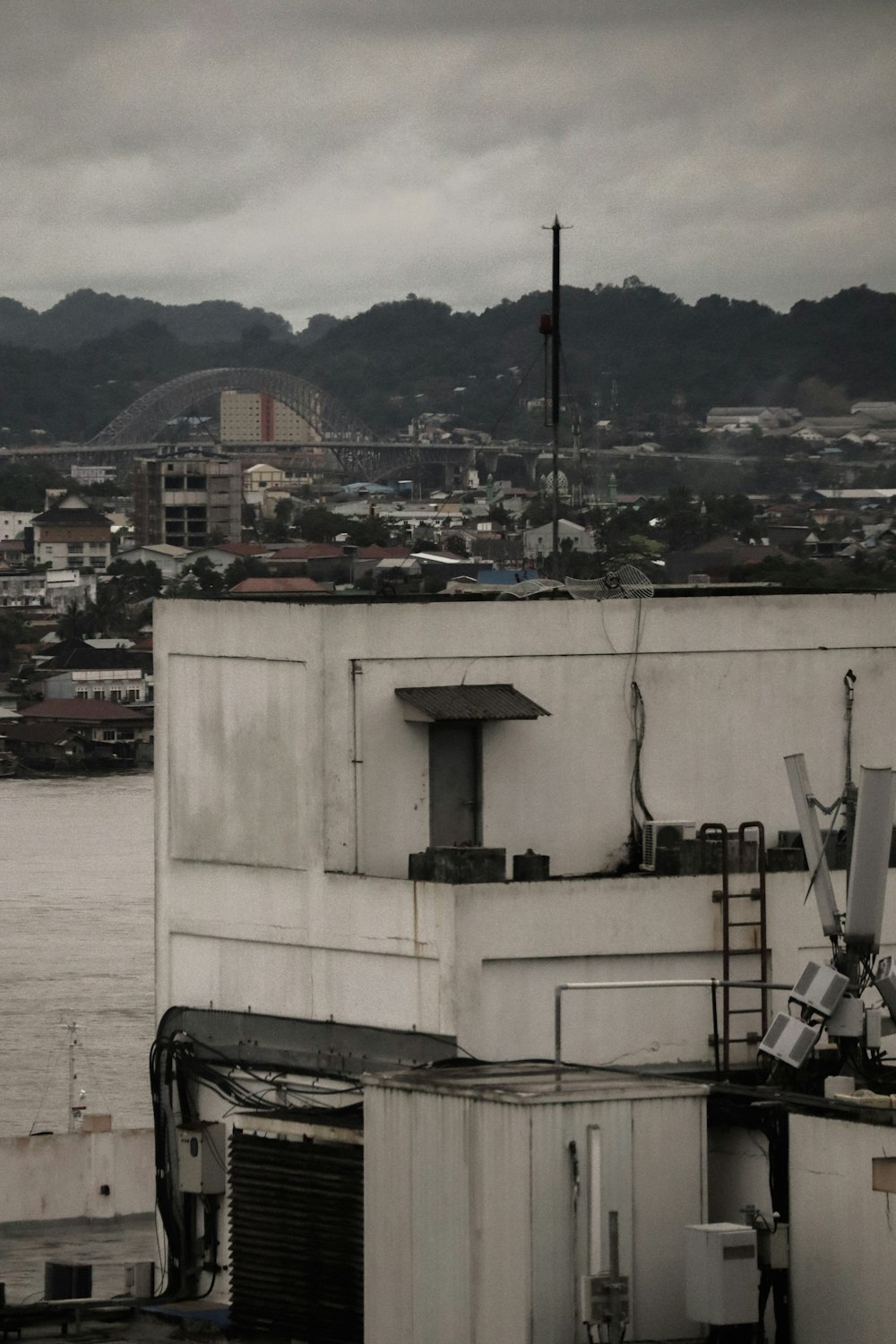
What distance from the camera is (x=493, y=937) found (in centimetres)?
577

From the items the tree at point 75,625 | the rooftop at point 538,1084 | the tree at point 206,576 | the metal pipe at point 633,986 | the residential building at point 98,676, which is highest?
the metal pipe at point 633,986

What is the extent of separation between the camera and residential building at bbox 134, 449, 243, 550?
222ft

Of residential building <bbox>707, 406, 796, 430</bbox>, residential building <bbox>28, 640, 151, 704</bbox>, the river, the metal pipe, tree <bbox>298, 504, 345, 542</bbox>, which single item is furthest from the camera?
tree <bbox>298, 504, 345, 542</bbox>

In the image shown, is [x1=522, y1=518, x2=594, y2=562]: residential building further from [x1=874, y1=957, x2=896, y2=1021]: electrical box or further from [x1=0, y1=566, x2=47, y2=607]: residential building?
[x1=874, y1=957, x2=896, y2=1021]: electrical box

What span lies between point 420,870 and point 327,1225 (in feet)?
2.70

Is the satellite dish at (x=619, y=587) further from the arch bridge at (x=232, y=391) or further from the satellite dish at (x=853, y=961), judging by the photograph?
the arch bridge at (x=232, y=391)

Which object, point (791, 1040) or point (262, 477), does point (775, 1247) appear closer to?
point (791, 1040)

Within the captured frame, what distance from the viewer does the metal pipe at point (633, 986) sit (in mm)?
5441

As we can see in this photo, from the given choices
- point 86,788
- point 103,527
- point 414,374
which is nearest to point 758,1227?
point 86,788

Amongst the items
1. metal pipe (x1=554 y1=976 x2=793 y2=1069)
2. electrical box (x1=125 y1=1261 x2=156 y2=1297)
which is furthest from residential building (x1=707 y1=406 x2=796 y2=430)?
metal pipe (x1=554 y1=976 x2=793 y2=1069)

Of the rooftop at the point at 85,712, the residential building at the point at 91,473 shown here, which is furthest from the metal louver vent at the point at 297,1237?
the residential building at the point at 91,473

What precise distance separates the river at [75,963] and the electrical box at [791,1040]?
25.2 feet

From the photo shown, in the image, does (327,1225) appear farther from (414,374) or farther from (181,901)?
(414,374)

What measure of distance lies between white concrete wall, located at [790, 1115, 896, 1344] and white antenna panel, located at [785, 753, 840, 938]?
0.57 metres
